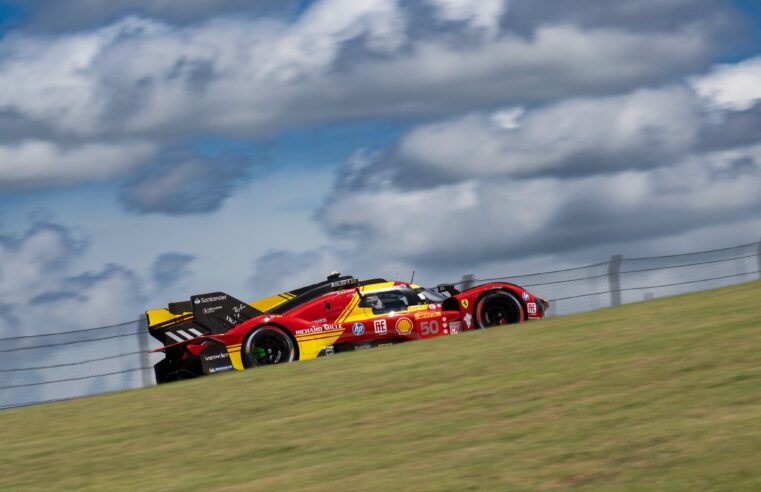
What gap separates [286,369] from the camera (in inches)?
595

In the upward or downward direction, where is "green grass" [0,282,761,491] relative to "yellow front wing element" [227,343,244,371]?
downward

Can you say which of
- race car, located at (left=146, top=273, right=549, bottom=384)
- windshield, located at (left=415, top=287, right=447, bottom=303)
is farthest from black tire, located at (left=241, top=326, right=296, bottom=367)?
windshield, located at (left=415, top=287, right=447, bottom=303)

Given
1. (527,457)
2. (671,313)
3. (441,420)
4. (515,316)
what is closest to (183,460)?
(441,420)

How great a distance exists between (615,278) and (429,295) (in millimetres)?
5249

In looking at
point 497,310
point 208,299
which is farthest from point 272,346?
point 497,310

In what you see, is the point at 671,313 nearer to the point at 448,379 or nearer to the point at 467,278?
the point at 448,379

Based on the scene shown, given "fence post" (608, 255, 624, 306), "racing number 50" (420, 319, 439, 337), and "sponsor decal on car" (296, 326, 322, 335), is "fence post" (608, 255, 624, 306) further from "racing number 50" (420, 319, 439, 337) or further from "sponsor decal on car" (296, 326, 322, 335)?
"sponsor decal on car" (296, 326, 322, 335)

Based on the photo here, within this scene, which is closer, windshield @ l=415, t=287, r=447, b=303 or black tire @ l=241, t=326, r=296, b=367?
black tire @ l=241, t=326, r=296, b=367

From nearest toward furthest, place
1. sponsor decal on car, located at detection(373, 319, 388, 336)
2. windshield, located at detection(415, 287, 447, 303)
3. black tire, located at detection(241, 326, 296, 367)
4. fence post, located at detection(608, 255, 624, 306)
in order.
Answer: black tire, located at detection(241, 326, 296, 367) → sponsor decal on car, located at detection(373, 319, 388, 336) → windshield, located at detection(415, 287, 447, 303) → fence post, located at detection(608, 255, 624, 306)

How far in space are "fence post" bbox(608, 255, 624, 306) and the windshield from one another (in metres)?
4.74

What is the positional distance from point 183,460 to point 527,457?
128 inches

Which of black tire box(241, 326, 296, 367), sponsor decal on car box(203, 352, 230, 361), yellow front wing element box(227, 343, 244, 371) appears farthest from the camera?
black tire box(241, 326, 296, 367)

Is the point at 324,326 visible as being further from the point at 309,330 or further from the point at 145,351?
the point at 145,351

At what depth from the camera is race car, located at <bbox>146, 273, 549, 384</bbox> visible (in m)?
17.4
